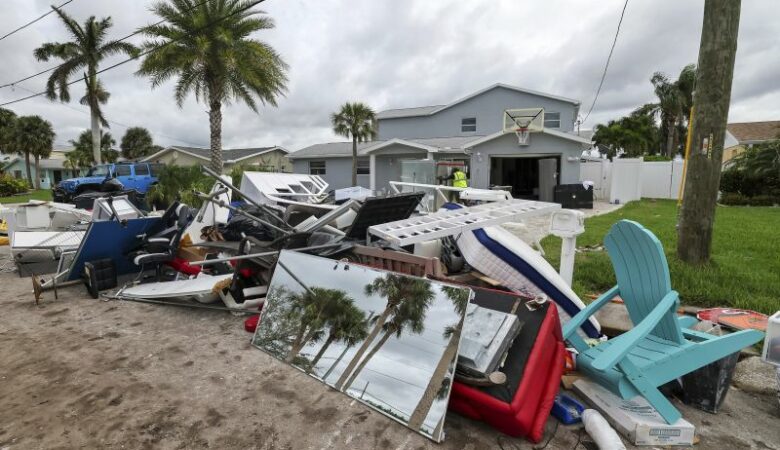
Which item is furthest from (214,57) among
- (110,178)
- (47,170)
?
(47,170)

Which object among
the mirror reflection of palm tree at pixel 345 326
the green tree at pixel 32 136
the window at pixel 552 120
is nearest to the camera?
the mirror reflection of palm tree at pixel 345 326

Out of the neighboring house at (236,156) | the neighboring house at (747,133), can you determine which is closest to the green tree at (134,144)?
the neighboring house at (236,156)

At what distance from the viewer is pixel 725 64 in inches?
161

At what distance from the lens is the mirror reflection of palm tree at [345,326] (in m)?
2.68

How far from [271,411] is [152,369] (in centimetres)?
112

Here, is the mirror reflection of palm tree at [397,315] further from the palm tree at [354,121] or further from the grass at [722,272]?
the palm tree at [354,121]

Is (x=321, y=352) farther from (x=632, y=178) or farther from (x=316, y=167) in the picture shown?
(x=316, y=167)

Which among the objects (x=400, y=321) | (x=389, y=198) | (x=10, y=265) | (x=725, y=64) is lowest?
(x=10, y=265)

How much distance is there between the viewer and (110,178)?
16188 millimetres

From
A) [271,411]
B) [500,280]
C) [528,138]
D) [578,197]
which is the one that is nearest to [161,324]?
[271,411]

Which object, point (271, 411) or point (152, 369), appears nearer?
point (271, 411)

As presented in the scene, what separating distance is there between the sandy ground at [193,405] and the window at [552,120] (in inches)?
803

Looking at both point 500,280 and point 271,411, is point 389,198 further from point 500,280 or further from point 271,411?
point 271,411

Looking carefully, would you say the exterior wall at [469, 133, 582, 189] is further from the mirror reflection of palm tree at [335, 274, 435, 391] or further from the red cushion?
the red cushion
